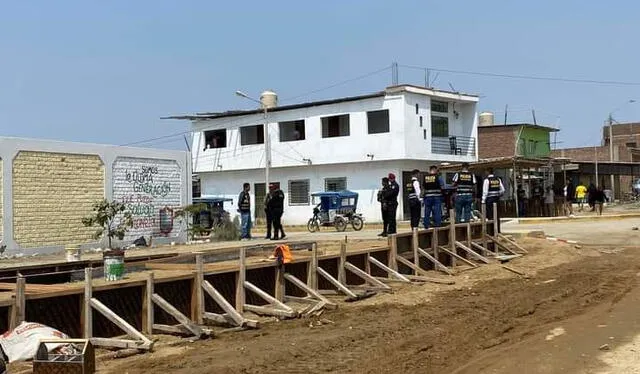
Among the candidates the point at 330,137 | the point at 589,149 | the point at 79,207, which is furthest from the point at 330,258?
the point at 589,149

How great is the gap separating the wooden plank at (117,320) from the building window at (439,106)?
33.7 m

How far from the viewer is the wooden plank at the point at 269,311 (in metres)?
11.8

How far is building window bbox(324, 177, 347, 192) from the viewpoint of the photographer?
41.5 metres

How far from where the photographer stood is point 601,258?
19531mm

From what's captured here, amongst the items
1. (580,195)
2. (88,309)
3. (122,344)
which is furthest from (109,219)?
(580,195)

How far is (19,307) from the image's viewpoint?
366 inches

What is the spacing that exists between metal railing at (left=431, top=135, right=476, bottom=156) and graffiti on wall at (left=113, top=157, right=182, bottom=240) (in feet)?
61.4

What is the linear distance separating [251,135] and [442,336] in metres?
37.0

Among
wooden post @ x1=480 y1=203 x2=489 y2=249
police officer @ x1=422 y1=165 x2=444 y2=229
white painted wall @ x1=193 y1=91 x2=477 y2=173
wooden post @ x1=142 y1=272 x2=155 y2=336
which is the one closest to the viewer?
wooden post @ x1=142 y1=272 x2=155 y2=336

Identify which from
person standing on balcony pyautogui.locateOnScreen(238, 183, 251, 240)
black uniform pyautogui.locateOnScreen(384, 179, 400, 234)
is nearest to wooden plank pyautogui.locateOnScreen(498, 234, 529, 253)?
black uniform pyautogui.locateOnScreen(384, 179, 400, 234)

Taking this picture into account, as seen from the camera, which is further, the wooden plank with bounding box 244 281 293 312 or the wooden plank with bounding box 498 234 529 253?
the wooden plank with bounding box 498 234 529 253

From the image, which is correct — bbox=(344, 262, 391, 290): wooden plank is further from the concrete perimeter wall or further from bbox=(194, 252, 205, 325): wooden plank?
the concrete perimeter wall

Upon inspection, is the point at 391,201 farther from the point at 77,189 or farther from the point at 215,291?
the point at 77,189

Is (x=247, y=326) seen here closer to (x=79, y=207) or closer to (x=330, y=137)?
(x=79, y=207)
